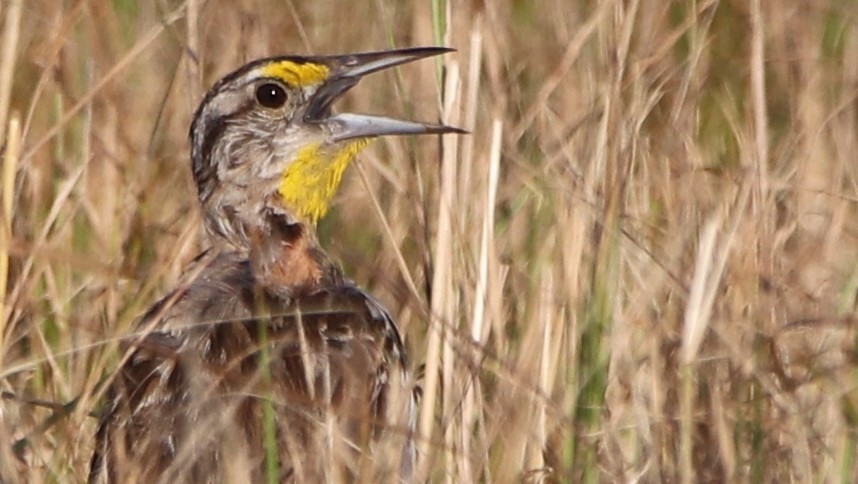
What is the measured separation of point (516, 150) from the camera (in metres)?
5.81

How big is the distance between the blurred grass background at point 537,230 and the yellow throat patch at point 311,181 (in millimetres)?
104

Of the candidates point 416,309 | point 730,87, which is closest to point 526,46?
point 730,87

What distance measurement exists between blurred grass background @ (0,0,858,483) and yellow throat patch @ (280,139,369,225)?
104mm

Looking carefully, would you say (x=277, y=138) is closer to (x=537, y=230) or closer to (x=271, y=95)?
(x=271, y=95)

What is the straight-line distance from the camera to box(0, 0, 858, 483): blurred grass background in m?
4.50

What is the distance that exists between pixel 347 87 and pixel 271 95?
190 millimetres

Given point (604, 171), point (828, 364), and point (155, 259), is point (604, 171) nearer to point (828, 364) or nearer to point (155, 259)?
point (828, 364)

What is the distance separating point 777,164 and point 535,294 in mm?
997

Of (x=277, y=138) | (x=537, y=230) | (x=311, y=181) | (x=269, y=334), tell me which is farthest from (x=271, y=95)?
(x=269, y=334)

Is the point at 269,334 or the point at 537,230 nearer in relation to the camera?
the point at 269,334

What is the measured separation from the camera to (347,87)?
17.6 ft

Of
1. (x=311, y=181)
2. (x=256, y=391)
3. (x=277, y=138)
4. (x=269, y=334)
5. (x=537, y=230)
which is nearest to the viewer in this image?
(x=256, y=391)

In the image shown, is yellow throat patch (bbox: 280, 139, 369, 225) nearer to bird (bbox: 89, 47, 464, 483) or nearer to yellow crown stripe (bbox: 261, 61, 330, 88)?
bird (bbox: 89, 47, 464, 483)

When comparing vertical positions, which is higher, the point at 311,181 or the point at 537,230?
the point at 311,181
